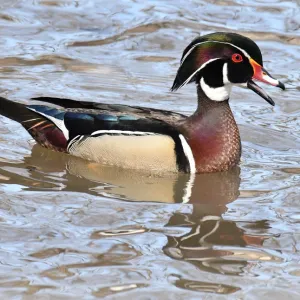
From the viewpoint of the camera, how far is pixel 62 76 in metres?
9.41

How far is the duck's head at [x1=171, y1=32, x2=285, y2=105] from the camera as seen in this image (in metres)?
7.43

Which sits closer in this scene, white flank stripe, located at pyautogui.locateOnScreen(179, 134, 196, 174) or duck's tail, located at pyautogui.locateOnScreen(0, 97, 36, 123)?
white flank stripe, located at pyautogui.locateOnScreen(179, 134, 196, 174)

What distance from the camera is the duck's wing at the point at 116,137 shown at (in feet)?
24.5

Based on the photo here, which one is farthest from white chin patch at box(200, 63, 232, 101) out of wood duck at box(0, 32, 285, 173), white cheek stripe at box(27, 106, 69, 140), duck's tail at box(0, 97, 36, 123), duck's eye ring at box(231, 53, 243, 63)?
duck's tail at box(0, 97, 36, 123)

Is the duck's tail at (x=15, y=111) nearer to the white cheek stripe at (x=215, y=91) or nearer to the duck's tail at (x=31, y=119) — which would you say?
the duck's tail at (x=31, y=119)

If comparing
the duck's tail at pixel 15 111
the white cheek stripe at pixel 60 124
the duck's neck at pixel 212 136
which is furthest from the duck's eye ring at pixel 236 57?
the duck's tail at pixel 15 111

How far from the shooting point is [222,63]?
754 cm

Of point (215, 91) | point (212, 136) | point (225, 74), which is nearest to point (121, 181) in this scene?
point (212, 136)

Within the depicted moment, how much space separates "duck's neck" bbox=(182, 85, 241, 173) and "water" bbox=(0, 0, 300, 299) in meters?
0.10

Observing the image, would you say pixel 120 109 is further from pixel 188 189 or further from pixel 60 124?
pixel 188 189

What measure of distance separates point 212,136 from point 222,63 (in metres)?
0.53

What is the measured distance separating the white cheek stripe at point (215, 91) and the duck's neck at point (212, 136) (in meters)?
0.03

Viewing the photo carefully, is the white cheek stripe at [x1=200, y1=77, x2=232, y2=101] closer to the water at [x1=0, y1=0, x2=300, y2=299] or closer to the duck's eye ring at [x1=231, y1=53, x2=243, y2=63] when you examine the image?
the duck's eye ring at [x1=231, y1=53, x2=243, y2=63]

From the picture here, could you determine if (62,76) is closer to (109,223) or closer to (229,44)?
(229,44)
